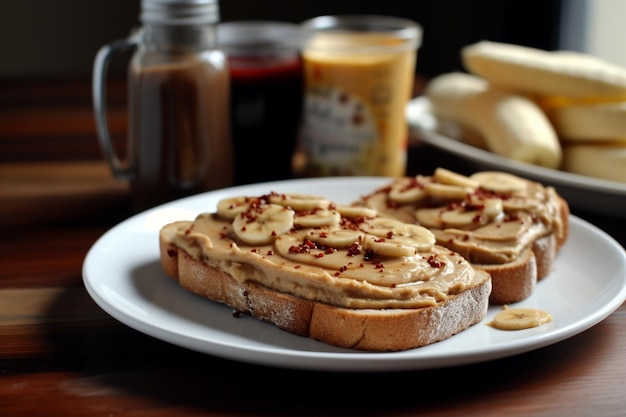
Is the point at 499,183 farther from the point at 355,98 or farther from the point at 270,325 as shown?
the point at 270,325

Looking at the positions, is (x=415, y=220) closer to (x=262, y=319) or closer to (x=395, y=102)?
(x=262, y=319)

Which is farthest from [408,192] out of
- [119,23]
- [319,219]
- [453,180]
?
[119,23]

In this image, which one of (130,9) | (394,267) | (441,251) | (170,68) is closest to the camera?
(394,267)

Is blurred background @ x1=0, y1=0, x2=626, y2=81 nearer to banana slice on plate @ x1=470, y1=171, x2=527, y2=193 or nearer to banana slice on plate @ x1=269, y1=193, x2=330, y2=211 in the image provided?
banana slice on plate @ x1=470, y1=171, x2=527, y2=193

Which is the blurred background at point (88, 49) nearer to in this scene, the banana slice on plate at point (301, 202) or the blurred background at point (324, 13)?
the blurred background at point (324, 13)

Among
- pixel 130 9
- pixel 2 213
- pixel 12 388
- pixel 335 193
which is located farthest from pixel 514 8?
pixel 12 388

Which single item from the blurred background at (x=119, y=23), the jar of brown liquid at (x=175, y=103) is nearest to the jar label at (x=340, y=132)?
the jar of brown liquid at (x=175, y=103)
